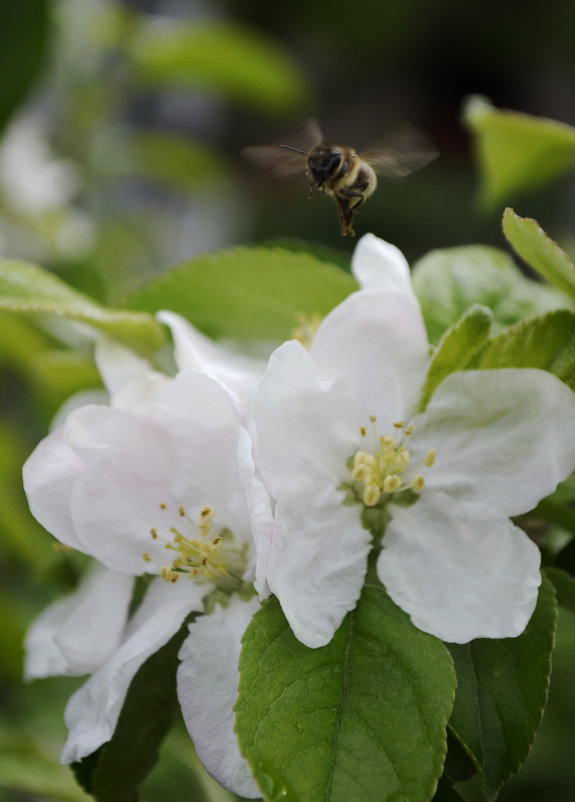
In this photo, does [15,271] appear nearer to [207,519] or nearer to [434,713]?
[207,519]

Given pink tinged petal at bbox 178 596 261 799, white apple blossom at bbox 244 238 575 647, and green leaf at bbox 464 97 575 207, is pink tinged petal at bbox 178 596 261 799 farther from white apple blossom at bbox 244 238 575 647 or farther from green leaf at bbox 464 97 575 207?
green leaf at bbox 464 97 575 207

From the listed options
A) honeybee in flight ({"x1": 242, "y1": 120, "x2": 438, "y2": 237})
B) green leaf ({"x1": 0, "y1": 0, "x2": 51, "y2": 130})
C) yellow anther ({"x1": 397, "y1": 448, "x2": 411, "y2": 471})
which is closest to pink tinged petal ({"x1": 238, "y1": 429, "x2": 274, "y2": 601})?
yellow anther ({"x1": 397, "y1": 448, "x2": 411, "y2": 471})

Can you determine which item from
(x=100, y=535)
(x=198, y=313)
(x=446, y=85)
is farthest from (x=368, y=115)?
(x=100, y=535)

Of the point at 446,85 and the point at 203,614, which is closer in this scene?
the point at 203,614

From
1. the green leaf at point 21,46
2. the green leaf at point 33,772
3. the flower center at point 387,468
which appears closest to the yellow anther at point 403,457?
the flower center at point 387,468

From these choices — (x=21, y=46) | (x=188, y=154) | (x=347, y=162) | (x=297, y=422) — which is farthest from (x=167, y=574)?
(x=188, y=154)

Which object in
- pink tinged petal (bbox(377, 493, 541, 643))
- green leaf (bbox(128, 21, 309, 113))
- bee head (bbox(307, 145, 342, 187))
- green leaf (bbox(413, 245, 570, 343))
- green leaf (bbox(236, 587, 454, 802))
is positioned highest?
bee head (bbox(307, 145, 342, 187))
